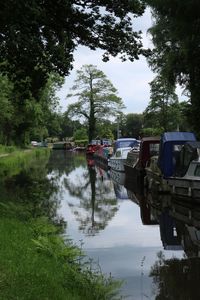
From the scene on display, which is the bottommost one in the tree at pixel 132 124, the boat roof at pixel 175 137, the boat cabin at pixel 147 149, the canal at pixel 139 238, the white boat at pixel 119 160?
the canal at pixel 139 238

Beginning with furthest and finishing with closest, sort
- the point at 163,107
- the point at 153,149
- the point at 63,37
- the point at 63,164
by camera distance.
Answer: the point at 163,107 → the point at 63,164 → the point at 153,149 → the point at 63,37

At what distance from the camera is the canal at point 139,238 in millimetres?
10945

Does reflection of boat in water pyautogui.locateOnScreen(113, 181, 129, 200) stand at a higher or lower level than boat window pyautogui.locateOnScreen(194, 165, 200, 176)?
lower

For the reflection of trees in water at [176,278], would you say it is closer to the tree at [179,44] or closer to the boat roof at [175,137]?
the boat roof at [175,137]

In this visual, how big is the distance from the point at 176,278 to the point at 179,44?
24573mm

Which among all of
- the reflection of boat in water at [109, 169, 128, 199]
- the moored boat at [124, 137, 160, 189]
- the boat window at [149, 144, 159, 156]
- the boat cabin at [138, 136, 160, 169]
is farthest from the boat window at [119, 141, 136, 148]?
the boat cabin at [138, 136, 160, 169]

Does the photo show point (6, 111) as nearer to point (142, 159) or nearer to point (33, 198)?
point (142, 159)

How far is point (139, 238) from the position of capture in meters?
16.2

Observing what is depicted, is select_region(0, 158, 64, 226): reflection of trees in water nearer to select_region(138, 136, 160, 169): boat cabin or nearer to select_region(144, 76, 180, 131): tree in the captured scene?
select_region(138, 136, 160, 169): boat cabin

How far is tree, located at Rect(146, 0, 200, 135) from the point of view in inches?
1105

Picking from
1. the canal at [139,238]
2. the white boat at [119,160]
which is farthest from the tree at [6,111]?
the canal at [139,238]

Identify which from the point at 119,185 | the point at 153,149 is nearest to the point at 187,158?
the point at 153,149

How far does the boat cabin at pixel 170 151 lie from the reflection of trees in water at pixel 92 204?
9.45 ft

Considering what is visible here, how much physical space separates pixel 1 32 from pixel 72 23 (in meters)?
4.38
